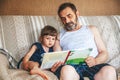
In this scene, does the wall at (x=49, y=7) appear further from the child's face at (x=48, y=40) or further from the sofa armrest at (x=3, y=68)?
the sofa armrest at (x=3, y=68)

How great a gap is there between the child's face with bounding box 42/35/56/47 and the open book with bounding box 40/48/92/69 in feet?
0.71

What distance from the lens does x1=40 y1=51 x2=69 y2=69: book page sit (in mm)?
1555

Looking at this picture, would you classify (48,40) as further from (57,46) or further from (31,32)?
(31,32)

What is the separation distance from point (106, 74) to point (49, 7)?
1050 mm

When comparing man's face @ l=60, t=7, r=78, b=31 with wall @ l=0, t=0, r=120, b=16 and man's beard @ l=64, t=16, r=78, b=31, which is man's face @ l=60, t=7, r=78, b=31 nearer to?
man's beard @ l=64, t=16, r=78, b=31

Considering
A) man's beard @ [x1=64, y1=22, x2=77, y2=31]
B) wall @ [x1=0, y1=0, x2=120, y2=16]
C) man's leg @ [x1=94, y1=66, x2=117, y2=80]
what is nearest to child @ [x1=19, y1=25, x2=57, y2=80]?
man's beard @ [x1=64, y1=22, x2=77, y2=31]

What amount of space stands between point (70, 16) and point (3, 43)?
503 millimetres

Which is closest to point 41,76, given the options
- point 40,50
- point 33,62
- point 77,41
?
point 33,62

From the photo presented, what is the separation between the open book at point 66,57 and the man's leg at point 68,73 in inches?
2.9

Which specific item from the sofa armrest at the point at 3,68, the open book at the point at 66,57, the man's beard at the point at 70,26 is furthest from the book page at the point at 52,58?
the man's beard at the point at 70,26

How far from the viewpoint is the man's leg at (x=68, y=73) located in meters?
1.52

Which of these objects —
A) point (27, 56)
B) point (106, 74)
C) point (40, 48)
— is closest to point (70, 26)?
point (40, 48)

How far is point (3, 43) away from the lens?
194 cm

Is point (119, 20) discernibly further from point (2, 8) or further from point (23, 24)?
point (2, 8)
